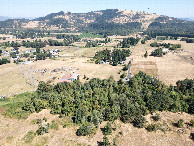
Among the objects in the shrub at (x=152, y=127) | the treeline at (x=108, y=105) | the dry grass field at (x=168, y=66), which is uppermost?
the dry grass field at (x=168, y=66)

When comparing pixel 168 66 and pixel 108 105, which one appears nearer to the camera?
pixel 108 105

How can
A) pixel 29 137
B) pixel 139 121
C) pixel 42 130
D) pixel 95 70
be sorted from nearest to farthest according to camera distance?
pixel 29 137, pixel 42 130, pixel 139 121, pixel 95 70

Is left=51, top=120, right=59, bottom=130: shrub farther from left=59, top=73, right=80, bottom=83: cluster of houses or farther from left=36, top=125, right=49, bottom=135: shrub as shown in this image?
left=59, top=73, right=80, bottom=83: cluster of houses

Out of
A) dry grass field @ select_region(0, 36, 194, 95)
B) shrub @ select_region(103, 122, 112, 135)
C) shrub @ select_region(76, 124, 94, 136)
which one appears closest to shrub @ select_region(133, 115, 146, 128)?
shrub @ select_region(103, 122, 112, 135)

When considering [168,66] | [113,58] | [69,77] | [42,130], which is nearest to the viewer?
[42,130]

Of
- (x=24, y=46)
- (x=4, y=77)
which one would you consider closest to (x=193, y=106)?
(x=4, y=77)

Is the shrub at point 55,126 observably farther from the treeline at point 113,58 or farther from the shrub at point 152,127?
the treeline at point 113,58

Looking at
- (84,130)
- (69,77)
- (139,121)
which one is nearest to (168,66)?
(69,77)

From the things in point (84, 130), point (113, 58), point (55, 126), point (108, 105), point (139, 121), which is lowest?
point (55, 126)

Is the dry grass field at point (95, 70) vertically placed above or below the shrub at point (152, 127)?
above

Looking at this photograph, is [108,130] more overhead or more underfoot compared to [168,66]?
more underfoot

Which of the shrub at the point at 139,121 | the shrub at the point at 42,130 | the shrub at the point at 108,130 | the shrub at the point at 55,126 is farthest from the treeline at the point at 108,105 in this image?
the shrub at the point at 42,130

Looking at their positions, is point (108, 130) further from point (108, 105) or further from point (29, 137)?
point (29, 137)
